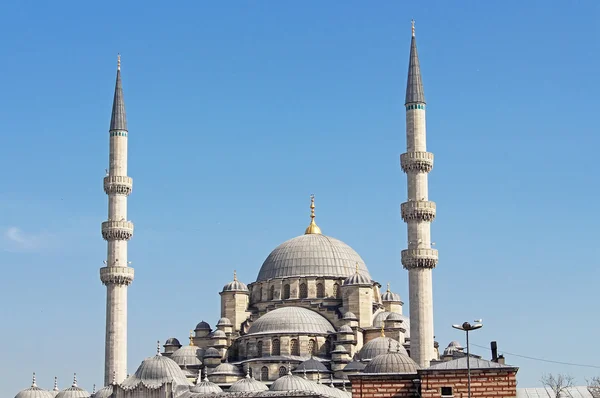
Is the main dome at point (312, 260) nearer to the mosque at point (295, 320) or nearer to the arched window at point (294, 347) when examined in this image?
the mosque at point (295, 320)

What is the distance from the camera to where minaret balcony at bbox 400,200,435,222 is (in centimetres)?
5662

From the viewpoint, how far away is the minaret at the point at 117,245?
59.4 m

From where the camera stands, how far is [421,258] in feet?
182

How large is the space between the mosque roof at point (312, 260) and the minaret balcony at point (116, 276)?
8930 mm

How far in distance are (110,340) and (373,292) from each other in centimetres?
1475

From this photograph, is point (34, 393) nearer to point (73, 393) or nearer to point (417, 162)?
point (73, 393)

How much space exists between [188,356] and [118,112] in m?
12.7

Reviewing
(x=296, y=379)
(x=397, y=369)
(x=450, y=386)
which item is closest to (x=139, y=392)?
(x=296, y=379)

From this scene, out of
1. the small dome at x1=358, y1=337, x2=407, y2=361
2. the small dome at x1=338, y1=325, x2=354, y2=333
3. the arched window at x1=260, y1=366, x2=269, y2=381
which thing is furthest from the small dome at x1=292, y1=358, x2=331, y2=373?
the small dome at x1=338, y1=325, x2=354, y2=333

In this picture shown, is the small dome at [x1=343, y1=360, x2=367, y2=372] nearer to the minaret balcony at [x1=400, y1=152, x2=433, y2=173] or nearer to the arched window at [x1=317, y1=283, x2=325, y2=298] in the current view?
the arched window at [x1=317, y1=283, x2=325, y2=298]

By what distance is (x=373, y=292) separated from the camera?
66500 mm

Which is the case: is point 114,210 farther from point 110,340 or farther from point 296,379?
point 296,379

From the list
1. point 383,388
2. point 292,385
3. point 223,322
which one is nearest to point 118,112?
point 223,322

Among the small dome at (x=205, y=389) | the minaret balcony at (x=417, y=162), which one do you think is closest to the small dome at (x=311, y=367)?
the small dome at (x=205, y=389)
